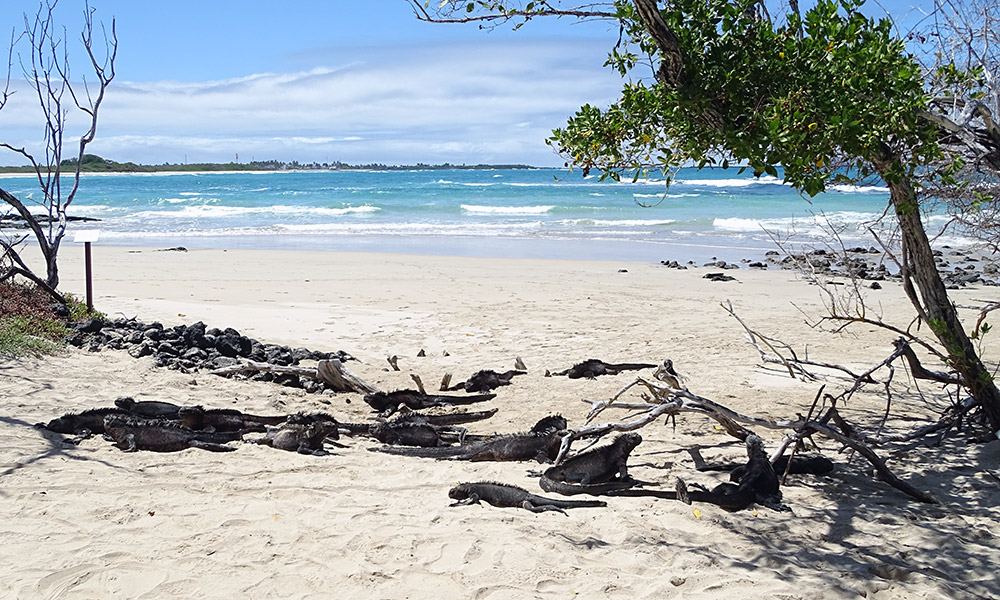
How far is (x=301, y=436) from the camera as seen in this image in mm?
4996

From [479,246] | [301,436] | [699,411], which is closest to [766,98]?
[699,411]

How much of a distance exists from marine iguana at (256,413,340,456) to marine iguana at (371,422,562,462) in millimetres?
512

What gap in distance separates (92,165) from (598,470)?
112m

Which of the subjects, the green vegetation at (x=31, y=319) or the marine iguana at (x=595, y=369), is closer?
the green vegetation at (x=31, y=319)

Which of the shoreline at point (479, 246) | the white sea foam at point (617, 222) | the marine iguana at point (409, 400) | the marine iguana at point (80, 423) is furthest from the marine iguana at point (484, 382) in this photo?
the white sea foam at point (617, 222)

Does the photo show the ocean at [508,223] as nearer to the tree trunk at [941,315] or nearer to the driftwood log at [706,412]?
the tree trunk at [941,315]

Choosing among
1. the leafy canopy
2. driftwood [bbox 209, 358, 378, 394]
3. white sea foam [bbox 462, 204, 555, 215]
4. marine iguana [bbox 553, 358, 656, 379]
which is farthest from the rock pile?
white sea foam [bbox 462, 204, 555, 215]

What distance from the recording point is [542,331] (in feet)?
30.8

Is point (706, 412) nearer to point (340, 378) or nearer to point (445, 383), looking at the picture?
point (445, 383)

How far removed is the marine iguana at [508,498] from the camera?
407 cm

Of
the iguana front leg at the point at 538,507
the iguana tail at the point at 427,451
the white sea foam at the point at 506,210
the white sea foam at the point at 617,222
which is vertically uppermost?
the white sea foam at the point at 506,210

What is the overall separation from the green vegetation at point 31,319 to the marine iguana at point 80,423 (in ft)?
5.51

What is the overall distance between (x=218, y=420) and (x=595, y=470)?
250 centimetres

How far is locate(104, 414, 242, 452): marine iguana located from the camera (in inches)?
Answer: 185
